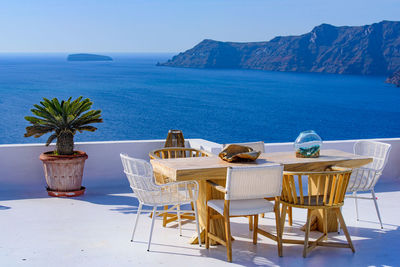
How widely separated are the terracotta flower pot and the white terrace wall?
33cm

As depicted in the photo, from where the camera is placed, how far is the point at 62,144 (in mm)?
6031

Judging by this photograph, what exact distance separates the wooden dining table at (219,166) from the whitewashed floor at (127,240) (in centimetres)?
19

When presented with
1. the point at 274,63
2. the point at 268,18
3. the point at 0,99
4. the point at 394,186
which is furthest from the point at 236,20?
the point at 394,186

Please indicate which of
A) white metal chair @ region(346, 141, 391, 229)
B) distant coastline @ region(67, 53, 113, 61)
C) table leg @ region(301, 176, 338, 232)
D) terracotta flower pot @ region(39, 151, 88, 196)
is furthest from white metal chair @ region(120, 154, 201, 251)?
distant coastline @ region(67, 53, 113, 61)

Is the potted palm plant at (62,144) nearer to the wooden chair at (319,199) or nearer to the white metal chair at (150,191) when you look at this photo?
the white metal chair at (150,191)

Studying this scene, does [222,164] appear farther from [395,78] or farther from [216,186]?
[395,78]

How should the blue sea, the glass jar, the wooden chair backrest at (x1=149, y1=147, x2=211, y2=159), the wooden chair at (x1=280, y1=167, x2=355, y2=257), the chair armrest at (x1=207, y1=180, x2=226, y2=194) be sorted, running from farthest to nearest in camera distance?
the blue sea → the wooden chair backrest at (x1=149, y1=147, x2=211, y2=159) → the glass jar → the wooden chair at (x1=280, y1=167, x2=355, y2=257) → the chair armrest at (x1=207, y1=180, x2=226, y2=194)

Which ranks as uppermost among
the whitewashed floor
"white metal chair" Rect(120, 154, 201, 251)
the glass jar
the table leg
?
the glass jar

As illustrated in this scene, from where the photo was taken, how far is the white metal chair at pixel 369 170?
4.79 meters

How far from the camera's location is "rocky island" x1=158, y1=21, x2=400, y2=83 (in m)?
59.2

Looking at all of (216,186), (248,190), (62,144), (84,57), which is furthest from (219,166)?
(84,57)

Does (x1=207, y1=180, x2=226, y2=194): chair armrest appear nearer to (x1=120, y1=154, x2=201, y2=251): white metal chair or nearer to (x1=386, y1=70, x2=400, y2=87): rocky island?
(x1=120, y1=154, x2=201, y2=251): white metal chair

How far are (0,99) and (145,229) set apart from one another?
2177 inches

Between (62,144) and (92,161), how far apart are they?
1.69 ft
